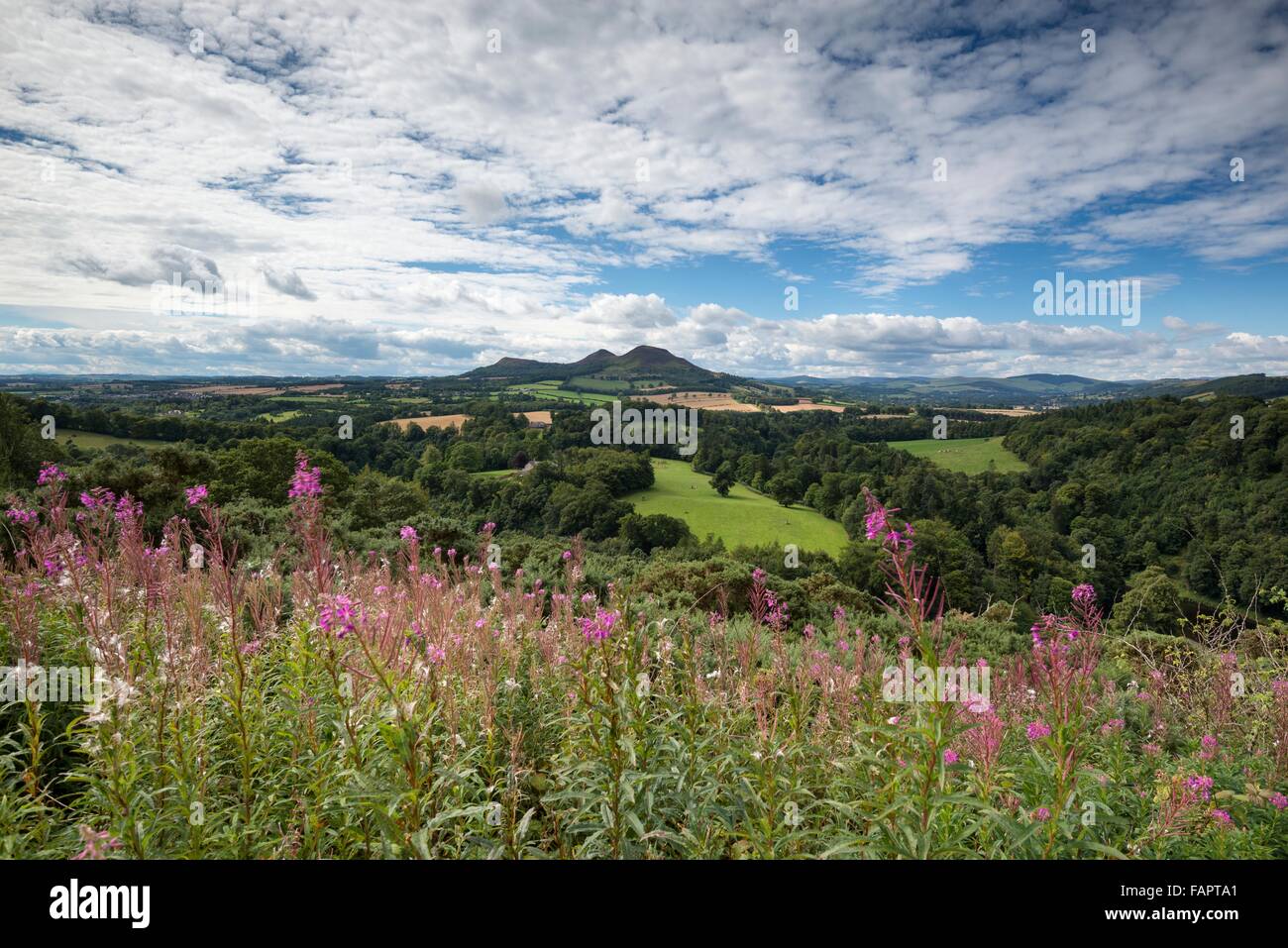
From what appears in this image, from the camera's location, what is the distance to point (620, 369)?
411 feet

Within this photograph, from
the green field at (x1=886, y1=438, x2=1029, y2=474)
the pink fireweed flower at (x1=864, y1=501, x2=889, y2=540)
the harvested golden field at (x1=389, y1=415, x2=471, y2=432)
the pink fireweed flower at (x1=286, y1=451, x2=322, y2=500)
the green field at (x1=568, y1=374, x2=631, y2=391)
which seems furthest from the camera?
the green field at (x1=568, y1=374, x2=631, y2=391)

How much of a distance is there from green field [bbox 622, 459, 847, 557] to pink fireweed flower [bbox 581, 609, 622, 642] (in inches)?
1414

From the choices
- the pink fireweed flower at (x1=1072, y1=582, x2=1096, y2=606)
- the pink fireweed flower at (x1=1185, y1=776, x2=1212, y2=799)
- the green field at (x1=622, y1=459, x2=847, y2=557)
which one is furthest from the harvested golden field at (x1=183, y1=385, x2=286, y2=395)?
the pink fireweed flower at (x1=1185, y1=776, x2=1212, y2=799)

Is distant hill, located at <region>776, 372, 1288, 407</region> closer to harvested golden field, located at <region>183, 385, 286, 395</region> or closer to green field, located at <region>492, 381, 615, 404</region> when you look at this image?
green field, located at <region>492, 381, 615, 404</region>

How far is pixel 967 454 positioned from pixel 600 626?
255ft

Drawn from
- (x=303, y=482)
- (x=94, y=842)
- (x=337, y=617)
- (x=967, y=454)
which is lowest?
(x=94, y=842)

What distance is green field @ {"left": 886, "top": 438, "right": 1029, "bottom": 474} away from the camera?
62250 mm

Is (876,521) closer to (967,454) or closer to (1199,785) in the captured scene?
(1199,785)

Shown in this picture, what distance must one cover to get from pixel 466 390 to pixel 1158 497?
309 ft

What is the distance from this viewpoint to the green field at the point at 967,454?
62.2 meters

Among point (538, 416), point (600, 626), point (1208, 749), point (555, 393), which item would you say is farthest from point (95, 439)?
point (555, 393)

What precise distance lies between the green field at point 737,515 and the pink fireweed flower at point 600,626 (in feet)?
118
